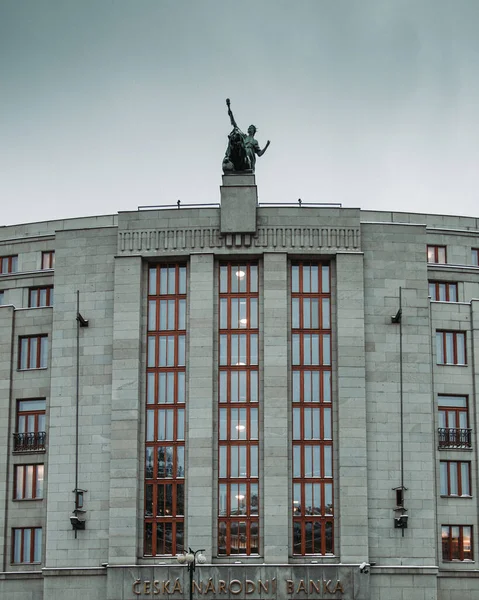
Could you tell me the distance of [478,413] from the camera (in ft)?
244

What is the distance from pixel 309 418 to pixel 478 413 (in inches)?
423

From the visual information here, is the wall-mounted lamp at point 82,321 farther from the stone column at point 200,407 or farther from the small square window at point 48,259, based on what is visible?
the small square window at point 48,259

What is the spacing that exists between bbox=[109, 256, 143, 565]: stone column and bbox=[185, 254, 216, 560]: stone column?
3.18 metres

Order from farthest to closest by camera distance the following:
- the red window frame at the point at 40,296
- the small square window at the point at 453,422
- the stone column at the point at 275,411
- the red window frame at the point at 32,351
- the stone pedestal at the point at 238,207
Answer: the red window frame at the point at 40,296
the red window frame at the point at 32,351
the stone pedestal at the point at 238,207
the small square window at the point at 453,422
the stone column at the point at 275,411

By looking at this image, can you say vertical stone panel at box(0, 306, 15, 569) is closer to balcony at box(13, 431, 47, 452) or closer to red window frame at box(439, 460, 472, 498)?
balcony at box(13, 431, 47, 452)

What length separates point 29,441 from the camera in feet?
250

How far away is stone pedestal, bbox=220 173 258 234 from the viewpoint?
74250 millimetres

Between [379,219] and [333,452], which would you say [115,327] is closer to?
[333,452]

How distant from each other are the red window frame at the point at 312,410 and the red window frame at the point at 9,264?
20453mm

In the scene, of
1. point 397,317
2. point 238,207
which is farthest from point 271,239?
point 397,317

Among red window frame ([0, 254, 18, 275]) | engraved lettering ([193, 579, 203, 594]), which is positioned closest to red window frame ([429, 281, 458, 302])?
engraved lettering ([193, 579, 203, 594])

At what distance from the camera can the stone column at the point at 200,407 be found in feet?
232

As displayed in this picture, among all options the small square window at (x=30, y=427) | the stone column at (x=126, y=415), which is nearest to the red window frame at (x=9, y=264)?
the small square window at (x=30, y=427)

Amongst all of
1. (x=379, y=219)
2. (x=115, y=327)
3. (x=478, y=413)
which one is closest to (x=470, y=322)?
(x=478, y=413)
